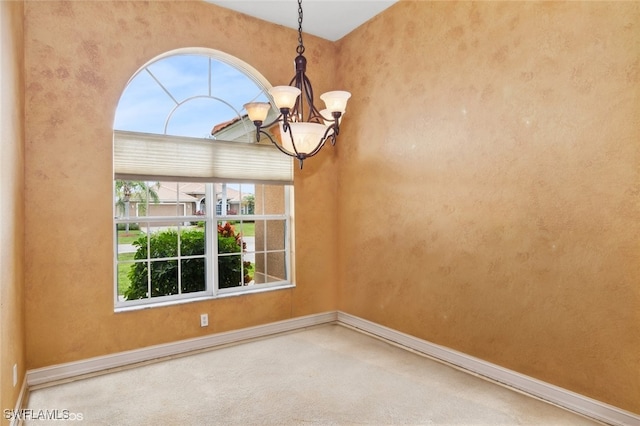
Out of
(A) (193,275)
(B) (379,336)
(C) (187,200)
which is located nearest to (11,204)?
(C) (187,200)

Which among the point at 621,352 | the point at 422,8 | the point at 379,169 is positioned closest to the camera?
the point at 621,352

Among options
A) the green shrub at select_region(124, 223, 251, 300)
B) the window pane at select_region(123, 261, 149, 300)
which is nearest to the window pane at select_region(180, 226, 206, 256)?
the green shrub at select_region(124, 223, 251, 300)

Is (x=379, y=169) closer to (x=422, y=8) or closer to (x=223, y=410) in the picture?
(x=422, y=8)

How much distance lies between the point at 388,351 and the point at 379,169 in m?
1.76

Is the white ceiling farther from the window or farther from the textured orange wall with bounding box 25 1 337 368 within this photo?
the window

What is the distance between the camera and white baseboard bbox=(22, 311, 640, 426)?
241cm

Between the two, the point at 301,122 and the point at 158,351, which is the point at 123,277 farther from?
the point at 301,122

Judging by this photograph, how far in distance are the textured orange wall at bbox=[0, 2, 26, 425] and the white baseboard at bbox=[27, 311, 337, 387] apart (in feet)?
0.66

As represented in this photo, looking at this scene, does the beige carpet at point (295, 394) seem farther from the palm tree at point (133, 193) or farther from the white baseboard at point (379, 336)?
the palm tree at point (133, 193)

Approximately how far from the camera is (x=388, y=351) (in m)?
3.49

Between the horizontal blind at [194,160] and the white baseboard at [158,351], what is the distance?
1488 mm

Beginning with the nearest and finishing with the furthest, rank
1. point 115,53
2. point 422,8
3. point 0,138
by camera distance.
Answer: point 0,138, point 115,53, point 422,8

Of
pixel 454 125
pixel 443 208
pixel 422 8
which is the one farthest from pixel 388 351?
pixel 422 8

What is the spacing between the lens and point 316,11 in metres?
3.73
